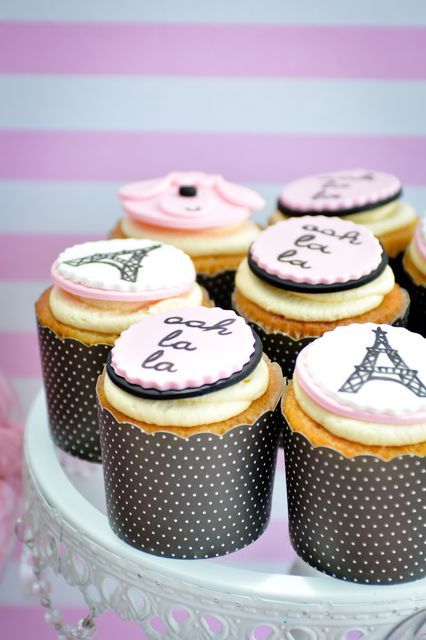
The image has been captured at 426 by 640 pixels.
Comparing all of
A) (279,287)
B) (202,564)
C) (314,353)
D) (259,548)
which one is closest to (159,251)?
(279,287)

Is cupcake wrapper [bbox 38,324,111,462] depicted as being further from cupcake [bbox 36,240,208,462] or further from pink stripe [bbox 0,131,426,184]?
pink stripe [bbox 0,131,426,184]

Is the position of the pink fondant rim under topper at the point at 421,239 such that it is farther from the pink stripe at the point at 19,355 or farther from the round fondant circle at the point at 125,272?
the pink stripe at the point at 19,355

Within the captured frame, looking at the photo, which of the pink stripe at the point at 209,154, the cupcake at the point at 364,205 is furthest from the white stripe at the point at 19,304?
the cupcake at the point at 364,205

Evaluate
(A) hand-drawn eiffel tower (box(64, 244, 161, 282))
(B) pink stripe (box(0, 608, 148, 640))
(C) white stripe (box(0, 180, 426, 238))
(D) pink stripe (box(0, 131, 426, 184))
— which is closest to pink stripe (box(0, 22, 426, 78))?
(D) pink stripe (box(0, 131, 426, 184))

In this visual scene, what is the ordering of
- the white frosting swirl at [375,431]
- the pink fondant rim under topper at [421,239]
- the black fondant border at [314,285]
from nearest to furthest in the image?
the white frosting swirl at [375,431] < the black fondant border at [314,285] < the pink fondant rim under topper at [421,239]

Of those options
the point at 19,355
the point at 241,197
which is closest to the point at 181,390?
the point at 241,197
